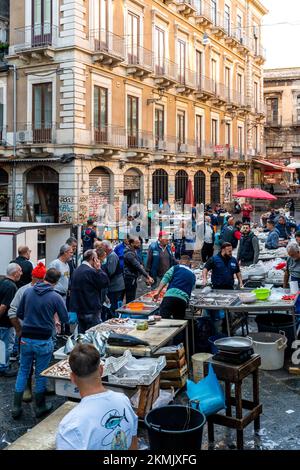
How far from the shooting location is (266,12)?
47.2 m

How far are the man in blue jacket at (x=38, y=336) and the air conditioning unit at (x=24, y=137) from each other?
19.1 m

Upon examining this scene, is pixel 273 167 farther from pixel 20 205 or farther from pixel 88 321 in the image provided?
pixel 88 321

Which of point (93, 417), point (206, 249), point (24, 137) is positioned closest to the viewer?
point (93, 417)

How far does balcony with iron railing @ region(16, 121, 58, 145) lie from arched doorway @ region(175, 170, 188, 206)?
33.7 feet

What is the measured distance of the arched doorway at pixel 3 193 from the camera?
2589cm

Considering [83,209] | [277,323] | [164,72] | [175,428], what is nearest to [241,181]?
[164,72]

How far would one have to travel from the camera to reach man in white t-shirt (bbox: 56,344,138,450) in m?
3.18

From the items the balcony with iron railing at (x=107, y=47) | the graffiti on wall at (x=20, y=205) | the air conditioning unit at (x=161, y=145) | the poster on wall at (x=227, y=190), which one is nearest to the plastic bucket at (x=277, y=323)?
the balcony with iron railing at (x=107, y=47)

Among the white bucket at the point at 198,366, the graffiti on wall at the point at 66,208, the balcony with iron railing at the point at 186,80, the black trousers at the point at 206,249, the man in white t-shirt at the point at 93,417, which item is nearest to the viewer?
the man in white t-shirt at the point at 93,417

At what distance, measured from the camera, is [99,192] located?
25156mm

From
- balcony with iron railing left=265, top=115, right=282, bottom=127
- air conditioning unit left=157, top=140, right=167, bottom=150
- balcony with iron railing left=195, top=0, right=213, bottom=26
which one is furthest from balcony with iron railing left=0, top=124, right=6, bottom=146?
balcony with iron railing left=265, top=115, right=282, bottom=127

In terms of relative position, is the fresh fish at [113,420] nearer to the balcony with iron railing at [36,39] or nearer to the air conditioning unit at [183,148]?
the balcony with iron railing at [36,39]

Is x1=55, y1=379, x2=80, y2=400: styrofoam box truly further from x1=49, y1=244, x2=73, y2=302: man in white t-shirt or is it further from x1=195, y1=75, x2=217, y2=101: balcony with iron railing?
x1=195, y1=75, x2=217, y2=101: balcony with iron railing

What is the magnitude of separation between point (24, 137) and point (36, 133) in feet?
2.05
